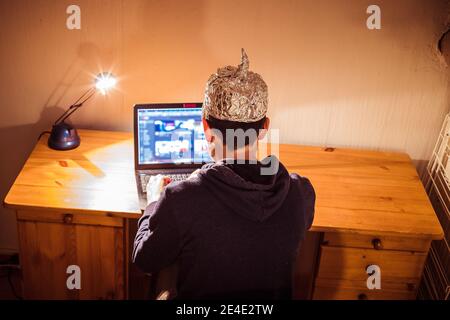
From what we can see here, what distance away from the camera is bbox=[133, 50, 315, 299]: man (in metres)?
1.28

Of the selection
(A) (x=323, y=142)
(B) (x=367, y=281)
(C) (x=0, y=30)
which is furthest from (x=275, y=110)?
(C) (x=0, y=30)

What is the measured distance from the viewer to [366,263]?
6.30ft

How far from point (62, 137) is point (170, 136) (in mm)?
445

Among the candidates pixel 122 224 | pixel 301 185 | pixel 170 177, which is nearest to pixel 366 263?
pixel 301 185

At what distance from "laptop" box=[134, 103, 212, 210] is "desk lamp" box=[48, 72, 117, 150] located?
0.99ft

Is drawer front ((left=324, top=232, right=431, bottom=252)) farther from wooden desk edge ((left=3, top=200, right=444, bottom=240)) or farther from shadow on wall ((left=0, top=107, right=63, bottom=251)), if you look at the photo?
shadow on wall ((left=0, top=107, right=63, bottom=251))

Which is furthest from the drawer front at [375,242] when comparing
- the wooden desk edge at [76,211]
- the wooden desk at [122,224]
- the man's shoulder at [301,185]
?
the wooden desk edge at [76,211]

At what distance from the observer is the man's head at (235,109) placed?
1.36 meters

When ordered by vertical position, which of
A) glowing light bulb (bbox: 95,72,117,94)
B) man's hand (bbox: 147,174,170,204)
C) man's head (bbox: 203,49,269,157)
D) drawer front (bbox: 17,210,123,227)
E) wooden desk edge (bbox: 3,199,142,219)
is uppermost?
man's head (bbox: 203,49,269,157)

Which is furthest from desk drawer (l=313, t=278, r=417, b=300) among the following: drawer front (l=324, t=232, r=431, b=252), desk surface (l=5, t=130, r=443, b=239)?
desk surface (l=5, t=130, r=443, b=239)

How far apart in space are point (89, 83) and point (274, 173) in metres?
1.18

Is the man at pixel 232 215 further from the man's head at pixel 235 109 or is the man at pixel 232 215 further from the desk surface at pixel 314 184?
the desk surface at pixel 314 184

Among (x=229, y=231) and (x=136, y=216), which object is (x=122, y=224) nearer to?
(x=136, y=216)

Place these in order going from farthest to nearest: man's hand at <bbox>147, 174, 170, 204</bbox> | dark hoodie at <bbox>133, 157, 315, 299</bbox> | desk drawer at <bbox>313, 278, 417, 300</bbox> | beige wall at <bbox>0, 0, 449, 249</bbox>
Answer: beige wall at <bbox>0, 0, 449, 249</bbox>
desk drawer at <bbox>313, 278, 417, 300</bbox>
man's hand at <bbox>147, 174, 170, 204</bbox>
dark hoodie at <bbox>133, 157, 315, 299</bbox>
